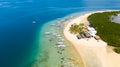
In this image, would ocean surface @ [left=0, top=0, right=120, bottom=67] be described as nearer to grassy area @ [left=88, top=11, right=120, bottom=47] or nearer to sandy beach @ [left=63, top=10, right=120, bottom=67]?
sandy beach @ [left=63, top=10, right=120, bottom=67]

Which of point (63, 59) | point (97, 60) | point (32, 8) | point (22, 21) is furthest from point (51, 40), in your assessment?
point (32, 8)

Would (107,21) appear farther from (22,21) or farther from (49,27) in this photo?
(22,21)

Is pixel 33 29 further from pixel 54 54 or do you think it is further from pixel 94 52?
pixel 94 52

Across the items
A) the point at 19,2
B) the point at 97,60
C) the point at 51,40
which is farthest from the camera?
the point at 19,2

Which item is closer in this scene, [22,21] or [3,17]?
[22,21]

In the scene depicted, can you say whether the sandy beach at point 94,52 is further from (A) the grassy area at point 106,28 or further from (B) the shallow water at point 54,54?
(A) the grassy area at point 106,28

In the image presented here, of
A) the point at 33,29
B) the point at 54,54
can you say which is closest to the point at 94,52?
the point at 54,54
